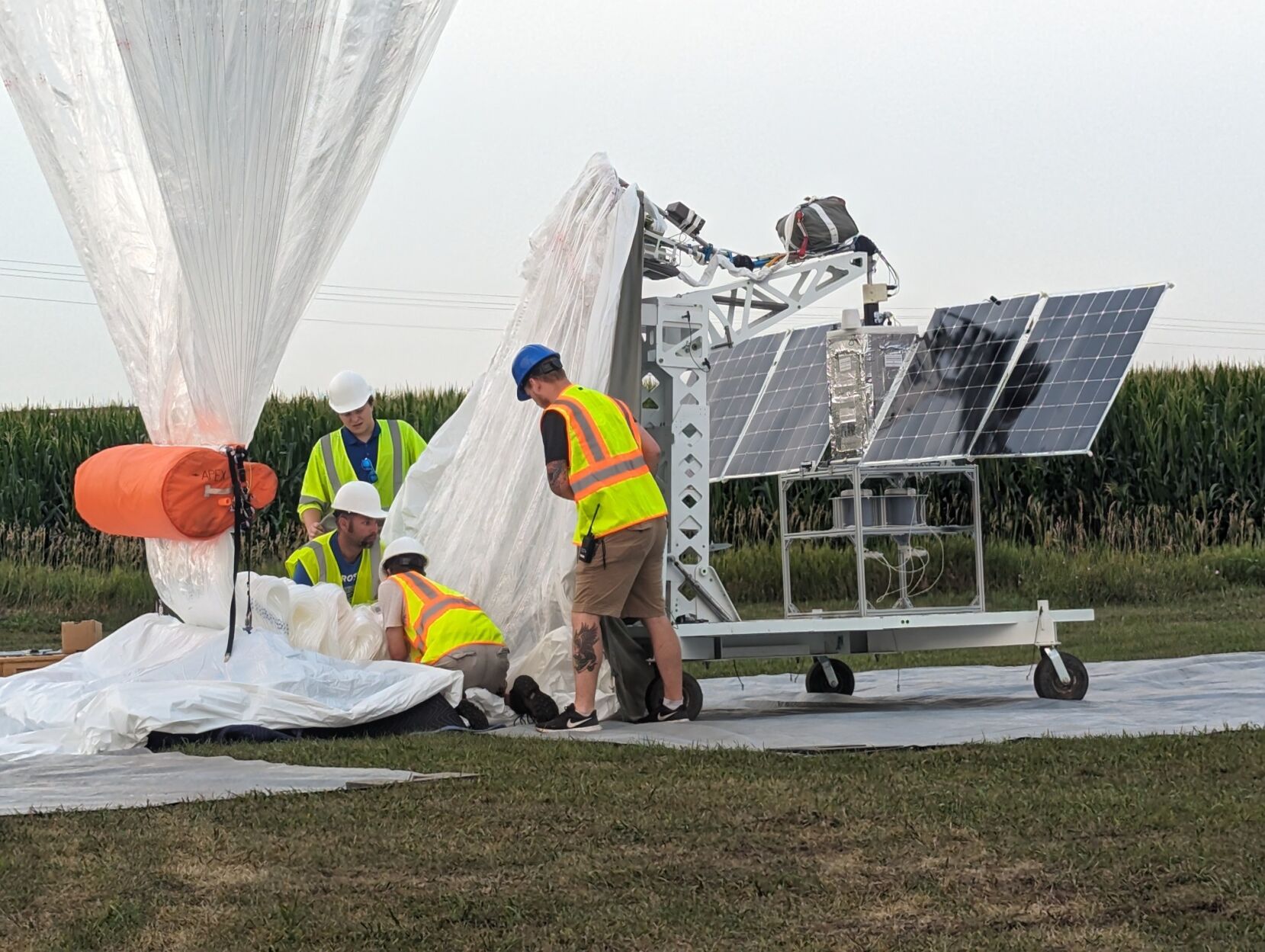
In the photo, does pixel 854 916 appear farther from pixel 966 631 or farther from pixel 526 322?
pixel 526 322

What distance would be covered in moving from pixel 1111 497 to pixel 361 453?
1239 centimetres

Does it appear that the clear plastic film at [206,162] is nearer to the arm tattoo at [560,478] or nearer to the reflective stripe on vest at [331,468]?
the arm tattoo at [560,478]

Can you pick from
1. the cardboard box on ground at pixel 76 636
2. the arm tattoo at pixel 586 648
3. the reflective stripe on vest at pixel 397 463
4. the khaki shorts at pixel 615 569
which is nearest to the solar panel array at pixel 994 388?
the khaki shorts at pixel 615 569

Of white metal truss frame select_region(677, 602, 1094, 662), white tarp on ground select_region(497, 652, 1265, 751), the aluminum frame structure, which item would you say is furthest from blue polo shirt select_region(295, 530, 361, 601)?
the aluminum frame structure

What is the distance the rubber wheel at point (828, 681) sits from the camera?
9.81 m

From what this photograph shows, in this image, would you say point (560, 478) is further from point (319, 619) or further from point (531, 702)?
point (319, 619)

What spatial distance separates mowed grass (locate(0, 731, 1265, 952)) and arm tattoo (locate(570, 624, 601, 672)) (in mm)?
1627

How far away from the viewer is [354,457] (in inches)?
378

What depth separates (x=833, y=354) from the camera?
9.25 metres

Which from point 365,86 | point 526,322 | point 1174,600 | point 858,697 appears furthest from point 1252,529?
point 365,86

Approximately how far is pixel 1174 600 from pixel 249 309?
38.4 ft

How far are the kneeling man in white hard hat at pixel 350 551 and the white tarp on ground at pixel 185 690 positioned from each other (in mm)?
1291

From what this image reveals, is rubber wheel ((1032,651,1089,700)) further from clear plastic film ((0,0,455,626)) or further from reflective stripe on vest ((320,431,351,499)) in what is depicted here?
clear plastic film ((0,0,455,626))

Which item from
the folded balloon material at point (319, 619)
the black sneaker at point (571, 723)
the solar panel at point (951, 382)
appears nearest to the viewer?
the black sneaker at point (571, 723)
